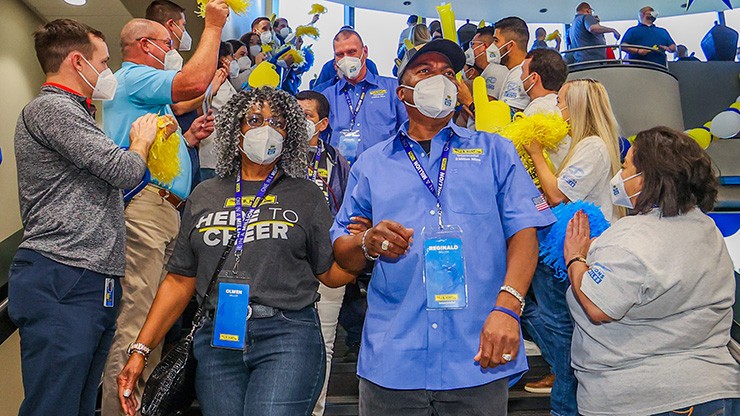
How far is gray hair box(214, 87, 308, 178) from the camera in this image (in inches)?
108

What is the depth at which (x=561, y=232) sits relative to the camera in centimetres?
286

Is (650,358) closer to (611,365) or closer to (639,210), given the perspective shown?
(611,365)

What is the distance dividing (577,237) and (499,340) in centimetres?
87

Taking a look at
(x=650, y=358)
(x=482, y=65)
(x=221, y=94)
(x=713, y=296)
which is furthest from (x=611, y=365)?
(x=482, y=65)

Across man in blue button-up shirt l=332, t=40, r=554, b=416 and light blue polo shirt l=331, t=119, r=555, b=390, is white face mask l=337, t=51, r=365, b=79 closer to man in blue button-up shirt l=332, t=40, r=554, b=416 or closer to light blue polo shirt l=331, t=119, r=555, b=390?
man in blue button-up shirt l=332, t=40, r=554, b=416

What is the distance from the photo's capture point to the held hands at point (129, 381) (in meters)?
2.37

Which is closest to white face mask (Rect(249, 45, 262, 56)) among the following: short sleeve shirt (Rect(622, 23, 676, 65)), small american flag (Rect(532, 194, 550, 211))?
small american flag (Rect(532, 194, 550, 211))

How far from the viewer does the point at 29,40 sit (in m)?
8.02

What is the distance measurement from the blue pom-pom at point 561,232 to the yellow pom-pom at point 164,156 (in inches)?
74.3

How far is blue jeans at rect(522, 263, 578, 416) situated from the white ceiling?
42.3 feet

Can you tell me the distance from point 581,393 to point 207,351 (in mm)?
1476

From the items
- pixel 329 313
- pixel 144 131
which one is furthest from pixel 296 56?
pixel 144 131

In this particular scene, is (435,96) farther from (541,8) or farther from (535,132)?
(541,8)

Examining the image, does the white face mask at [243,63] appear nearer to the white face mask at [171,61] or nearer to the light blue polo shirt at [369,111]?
the light blue polo shirt at [369,111]
